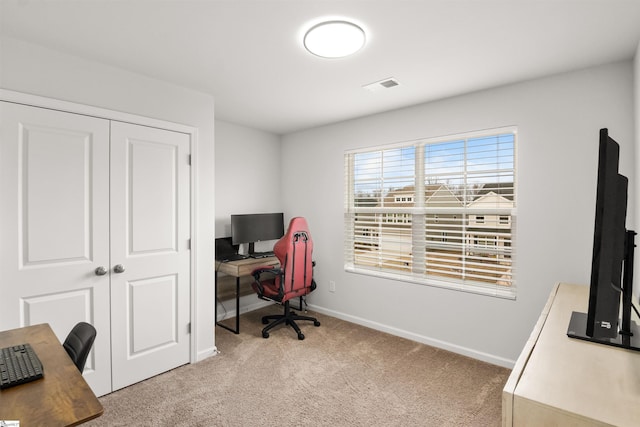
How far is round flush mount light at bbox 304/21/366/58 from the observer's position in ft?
5.99

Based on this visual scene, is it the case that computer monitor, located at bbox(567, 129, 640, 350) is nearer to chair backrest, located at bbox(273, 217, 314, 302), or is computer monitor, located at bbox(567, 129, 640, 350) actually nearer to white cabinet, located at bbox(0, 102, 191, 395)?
chair backrest, located at bbox(273, 217, 314, 302)

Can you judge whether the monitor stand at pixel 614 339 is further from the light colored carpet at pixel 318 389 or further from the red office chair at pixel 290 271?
the red office chair at pixel 290 271

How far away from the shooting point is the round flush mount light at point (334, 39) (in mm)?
1824

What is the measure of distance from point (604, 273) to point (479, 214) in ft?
5.80

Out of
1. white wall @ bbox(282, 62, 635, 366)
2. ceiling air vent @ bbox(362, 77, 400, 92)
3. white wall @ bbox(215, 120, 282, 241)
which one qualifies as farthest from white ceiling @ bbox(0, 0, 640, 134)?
white wall @ bbox(215, 120, 282, 241)

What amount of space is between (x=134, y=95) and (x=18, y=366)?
6.42ft

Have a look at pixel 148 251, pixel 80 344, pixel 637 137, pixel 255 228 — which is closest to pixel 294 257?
pixel 255 228

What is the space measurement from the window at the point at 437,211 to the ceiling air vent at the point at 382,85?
763 mm

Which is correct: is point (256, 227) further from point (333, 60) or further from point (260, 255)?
point (333, 60)

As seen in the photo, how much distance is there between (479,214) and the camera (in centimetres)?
293

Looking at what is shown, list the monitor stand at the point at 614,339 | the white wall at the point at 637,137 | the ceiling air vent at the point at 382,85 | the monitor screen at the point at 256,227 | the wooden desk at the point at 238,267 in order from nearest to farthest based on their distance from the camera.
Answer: the monitor stand at the point at 614,339
the white wall at the point at 637,137
the ceiling air vent at the point at 382,85
the wooden desk at the point at 238,267
the monitor screen at the point at 256,227

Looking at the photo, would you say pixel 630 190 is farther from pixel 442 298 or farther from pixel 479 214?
pixel 442 298

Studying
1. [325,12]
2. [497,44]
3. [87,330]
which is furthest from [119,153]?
[497,44]

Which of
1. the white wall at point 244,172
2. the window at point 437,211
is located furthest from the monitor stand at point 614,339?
the white wall at point 244,172
